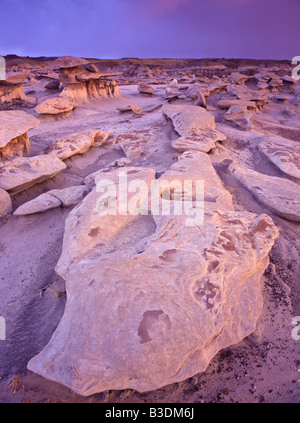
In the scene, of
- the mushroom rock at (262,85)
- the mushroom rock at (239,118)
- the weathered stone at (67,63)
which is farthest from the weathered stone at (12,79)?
the mushroom rock at (262,85)

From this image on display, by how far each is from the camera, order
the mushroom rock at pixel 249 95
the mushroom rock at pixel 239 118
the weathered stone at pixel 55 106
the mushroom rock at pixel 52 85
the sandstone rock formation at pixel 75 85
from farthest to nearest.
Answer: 1. the mushroom rock at pixel 52 85
2. the mushroom rock at pixel 249 95
3. the sandstone rock formation at pixel 75 85
4. the weathered stone at pixel 55 106
5. the mushroom rock at pixel 239 118

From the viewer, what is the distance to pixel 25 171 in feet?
13.4

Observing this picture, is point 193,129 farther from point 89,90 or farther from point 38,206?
point 89,90

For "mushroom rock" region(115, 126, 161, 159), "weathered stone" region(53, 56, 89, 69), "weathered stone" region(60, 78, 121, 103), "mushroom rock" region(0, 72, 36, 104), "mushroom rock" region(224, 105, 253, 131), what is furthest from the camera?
"weathered stone" region(60, 78, 121, 103)

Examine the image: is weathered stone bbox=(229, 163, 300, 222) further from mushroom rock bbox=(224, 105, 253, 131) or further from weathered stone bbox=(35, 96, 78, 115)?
weathered stone bbox=(35, 96, 78, 115)

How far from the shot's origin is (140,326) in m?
1.47

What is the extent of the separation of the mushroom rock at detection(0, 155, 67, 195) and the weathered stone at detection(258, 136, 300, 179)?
141 inches

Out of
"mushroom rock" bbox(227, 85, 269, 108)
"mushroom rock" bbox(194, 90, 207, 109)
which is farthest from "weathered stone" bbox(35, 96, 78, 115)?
"mushroom rock" bbox(227, 85, 269, 108)

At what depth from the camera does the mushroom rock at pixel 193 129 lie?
14.5 feet

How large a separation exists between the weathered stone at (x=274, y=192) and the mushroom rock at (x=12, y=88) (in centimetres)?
785

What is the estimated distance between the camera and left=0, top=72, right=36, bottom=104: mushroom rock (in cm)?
799

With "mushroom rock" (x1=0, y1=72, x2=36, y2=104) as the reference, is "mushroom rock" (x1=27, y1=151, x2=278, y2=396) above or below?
below

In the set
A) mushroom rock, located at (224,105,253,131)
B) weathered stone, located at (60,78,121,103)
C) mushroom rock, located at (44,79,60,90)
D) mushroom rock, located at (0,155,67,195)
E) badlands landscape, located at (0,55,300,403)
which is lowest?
badlands landscape, located at (0,55,300,403)

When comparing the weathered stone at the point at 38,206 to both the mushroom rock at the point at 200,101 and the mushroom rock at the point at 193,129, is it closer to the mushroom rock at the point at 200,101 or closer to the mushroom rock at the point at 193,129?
the mushroom rock at the point at 193,129
